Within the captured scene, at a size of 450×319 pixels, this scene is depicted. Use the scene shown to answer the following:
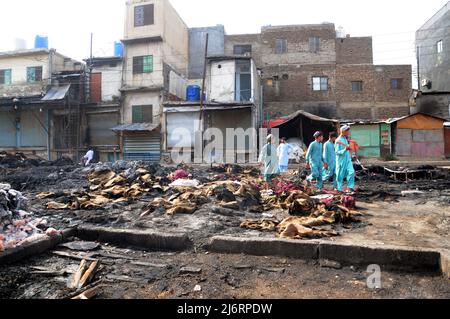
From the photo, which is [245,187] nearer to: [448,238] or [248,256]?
[248,256]

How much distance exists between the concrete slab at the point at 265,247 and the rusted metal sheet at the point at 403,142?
71.5 ft

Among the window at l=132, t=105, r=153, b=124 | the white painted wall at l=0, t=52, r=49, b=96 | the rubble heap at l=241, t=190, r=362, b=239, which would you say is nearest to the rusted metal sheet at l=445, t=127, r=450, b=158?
the rubble heap at l=241, t=190, r=362, b=239

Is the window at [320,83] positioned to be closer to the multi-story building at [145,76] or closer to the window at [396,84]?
the window at [396,84]

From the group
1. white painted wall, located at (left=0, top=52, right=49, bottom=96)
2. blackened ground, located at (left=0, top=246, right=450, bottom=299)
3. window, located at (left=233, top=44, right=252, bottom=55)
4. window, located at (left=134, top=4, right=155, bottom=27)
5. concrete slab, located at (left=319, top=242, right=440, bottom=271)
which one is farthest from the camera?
window, located at (left=233, top=44, right=252, bottom=55)

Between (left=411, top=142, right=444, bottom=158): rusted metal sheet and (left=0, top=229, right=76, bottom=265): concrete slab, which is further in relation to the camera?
(left=411, top=142, right=444, bottom=158): rusted metal sheet

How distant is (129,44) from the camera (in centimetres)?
2520

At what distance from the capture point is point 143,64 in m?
24.8

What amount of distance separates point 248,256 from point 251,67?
67.4ft

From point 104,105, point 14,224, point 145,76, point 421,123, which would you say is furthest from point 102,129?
point 421,123

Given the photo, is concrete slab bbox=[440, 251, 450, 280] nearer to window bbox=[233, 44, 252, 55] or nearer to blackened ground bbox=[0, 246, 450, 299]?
blackened ground bbox=[0, 246, 450, 299]

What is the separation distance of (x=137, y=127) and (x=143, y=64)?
5.24 meters

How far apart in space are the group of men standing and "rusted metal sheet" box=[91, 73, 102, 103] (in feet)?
66.2

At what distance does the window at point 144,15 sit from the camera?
980 inches

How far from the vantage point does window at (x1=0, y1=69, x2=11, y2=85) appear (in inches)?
1064
